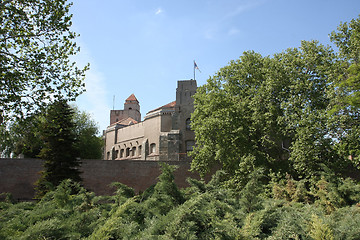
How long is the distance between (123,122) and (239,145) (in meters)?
36.0

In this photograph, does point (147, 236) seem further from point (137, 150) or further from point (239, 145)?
point (137, 150)

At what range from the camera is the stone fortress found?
125ft

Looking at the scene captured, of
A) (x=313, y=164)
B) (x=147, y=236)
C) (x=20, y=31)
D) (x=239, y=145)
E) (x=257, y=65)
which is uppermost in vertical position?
(x=257, y=65)

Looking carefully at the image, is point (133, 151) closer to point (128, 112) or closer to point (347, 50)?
point (128, 112)

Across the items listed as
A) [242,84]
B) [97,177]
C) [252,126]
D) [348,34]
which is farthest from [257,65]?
[97,177]

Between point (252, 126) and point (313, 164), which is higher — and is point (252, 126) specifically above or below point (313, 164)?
above

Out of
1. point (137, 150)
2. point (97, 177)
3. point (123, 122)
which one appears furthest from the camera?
point (123, 122)

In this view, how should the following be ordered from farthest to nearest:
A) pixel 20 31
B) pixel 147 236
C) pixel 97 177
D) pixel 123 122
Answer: pixel 123 122
pixel 97 177
pixel 20 31
pixel 147 236

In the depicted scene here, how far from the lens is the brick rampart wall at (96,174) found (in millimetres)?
23203

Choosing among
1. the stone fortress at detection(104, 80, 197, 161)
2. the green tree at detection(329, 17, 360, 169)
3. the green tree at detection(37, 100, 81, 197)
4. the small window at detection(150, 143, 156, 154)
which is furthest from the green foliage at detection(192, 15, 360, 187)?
the small window at detection(150, 143, 156, 154)

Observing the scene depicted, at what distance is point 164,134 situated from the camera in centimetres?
3925

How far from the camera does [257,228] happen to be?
4.53 meters

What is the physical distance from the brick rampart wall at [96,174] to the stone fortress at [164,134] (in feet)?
33.6

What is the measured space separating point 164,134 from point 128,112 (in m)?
35.4
